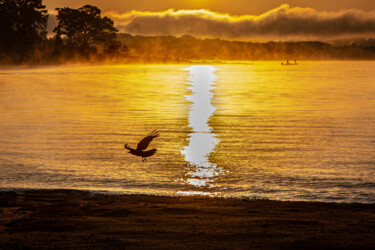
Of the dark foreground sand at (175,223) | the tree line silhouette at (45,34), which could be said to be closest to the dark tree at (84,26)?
the tree line silhouette at (45,34)

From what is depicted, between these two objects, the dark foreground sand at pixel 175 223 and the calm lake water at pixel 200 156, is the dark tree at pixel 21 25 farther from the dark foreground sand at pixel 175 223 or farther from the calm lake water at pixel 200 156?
the dark foreground sand at pixel 175 223

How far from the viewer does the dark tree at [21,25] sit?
120 m

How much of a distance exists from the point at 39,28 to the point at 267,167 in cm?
11840

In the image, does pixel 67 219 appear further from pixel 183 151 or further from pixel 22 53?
pixel 22 53

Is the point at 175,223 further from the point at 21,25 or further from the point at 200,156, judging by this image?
the point at 21,25

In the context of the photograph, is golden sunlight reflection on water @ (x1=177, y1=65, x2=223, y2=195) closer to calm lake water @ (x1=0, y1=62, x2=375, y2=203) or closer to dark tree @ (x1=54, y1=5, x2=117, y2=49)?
calm lake water @ (x1=0, y1=62, x2=375, y2=203)

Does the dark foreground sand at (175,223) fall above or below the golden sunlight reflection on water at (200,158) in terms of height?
above

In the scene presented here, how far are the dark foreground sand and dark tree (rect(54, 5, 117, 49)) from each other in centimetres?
12491

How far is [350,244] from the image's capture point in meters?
9.95

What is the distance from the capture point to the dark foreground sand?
395 inches

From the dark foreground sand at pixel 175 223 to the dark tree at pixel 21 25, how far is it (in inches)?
4490

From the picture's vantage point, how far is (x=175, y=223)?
11312 mm

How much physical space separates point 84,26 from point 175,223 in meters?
132

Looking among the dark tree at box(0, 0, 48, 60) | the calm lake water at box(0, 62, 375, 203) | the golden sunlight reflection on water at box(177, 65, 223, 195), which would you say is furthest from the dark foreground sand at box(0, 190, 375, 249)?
the dark tree at box(0, 0, 48, 60)
